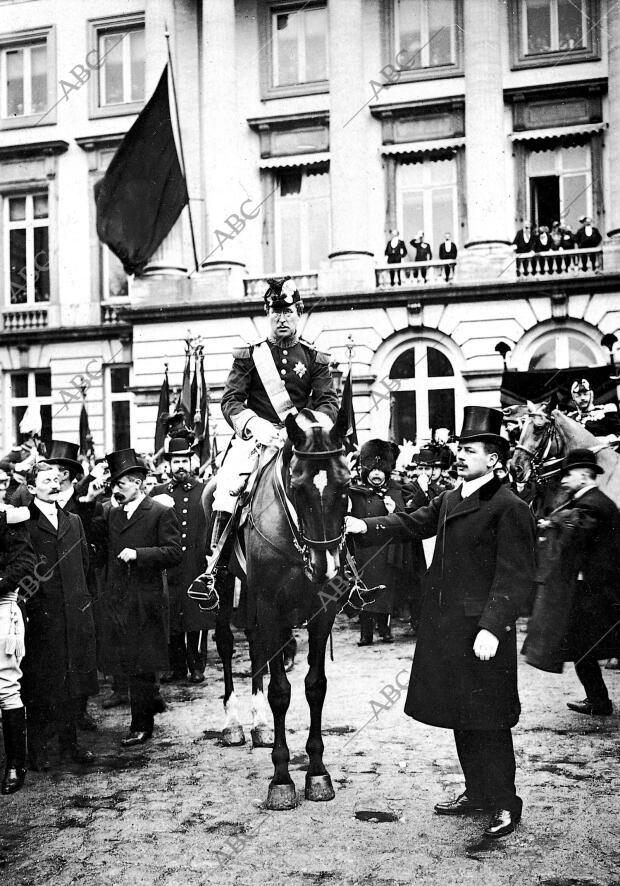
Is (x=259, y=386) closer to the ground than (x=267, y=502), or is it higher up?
higher up

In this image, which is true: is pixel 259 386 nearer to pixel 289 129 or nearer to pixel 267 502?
pixel 267 502

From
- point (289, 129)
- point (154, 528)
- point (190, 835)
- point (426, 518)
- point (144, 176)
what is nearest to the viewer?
point (190, 835)

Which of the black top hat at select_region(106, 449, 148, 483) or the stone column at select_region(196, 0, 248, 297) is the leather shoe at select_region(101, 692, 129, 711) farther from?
the stone column at select_region(196, 0, 248, 297)

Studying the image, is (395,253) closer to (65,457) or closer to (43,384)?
(43,384)

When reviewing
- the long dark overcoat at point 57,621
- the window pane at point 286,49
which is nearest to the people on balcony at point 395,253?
the window pane at point 286,49

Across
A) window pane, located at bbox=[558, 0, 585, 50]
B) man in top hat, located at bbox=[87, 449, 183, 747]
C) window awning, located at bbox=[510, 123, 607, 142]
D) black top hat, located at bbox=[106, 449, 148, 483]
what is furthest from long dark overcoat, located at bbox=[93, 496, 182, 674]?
window pane, located at bbox=[558, 0, 585, 50]

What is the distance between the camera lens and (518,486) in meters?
11.4

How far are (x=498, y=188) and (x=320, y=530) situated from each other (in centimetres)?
1858

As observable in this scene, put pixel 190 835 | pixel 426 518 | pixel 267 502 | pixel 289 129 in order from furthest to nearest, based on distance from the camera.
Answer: pixel 289 129 → pixel 267 502 → pixel 426 518 → pixel 190 835

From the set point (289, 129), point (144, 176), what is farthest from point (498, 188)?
point (144, 176)

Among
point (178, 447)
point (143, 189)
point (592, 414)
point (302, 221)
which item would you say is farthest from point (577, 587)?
point (302, 221)

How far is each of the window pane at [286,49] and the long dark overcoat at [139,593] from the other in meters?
19.2

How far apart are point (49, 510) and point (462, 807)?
385cm

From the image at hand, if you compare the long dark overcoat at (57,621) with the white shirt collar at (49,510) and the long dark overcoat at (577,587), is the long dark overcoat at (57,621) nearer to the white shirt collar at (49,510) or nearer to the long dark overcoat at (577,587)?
the white shirt collar at (49,510)
